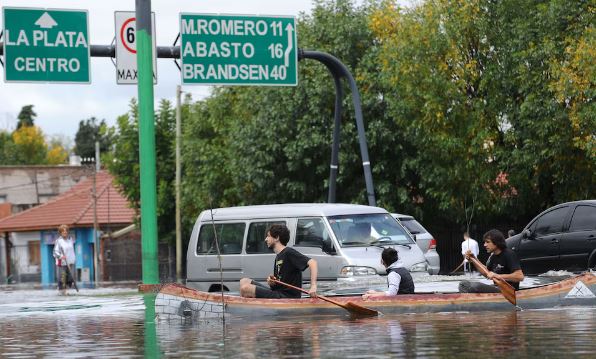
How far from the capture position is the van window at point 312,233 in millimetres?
20812

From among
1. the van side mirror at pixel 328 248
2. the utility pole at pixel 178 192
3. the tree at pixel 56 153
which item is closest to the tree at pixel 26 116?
the tree at pixel 56 153

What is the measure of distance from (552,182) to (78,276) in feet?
122

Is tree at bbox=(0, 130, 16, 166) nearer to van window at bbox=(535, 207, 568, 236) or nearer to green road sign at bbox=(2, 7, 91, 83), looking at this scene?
green road sign at bbox=(2, 7, 91, 83)

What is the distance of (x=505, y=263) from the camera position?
1571 centimetres

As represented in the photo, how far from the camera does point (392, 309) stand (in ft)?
50.7

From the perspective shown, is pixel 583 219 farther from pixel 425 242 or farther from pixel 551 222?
pixel 425 242

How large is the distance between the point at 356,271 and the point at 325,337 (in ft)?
24.7

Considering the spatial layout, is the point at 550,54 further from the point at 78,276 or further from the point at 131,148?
the point at 78,276

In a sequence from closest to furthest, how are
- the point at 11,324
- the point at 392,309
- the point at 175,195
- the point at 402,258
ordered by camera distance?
the point at 392,309 < the point at 11,324 < the point at 402,258 < the point at 175,195

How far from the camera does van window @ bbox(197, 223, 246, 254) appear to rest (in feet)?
71.6

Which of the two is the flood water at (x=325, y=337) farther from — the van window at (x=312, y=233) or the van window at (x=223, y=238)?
the van window at (x=223, y=238)

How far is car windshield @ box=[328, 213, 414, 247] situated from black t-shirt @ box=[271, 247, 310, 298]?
4583mm

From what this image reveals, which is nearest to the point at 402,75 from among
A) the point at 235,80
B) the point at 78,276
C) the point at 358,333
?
the point at 235,80

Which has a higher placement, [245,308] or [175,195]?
[175,195]
